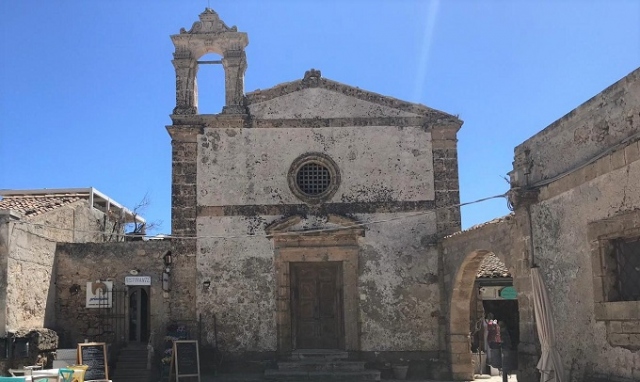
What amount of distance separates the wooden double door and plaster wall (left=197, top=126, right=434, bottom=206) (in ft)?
5.52

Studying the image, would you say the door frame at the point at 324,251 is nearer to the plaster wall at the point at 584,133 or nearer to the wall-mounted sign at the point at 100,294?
the wall-mounted sign at the point at 100,294

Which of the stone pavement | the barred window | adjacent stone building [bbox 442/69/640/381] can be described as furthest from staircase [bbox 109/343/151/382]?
adjacent stone building [bbox 442/69/640/381]

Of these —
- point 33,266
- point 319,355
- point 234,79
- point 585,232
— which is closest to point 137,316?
point 33,266

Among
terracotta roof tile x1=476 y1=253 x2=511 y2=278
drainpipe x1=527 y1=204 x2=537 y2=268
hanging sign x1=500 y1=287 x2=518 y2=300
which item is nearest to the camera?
drainpipe x1=527 y1=204 x2=537 y2=268

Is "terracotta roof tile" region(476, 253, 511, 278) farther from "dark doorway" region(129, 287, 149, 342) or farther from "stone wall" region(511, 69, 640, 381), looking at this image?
"dark doorway" region(129, 287, 149, 342)

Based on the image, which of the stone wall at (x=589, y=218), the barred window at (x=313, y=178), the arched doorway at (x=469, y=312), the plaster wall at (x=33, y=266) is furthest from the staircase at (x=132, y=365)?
the stone wall at (x=589, y=218)

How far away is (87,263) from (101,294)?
824mm

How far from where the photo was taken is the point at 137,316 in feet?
52.1

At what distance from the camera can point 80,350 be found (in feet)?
42.1

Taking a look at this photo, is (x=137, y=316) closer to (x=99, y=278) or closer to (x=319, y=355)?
(x=99, y=278)

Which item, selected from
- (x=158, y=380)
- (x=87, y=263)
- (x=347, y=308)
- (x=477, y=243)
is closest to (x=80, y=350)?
(x=158, y=380)

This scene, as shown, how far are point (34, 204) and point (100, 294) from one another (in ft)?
9.52

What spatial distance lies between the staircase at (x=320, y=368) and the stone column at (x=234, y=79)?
5972 mm

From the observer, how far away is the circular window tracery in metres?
15.8
